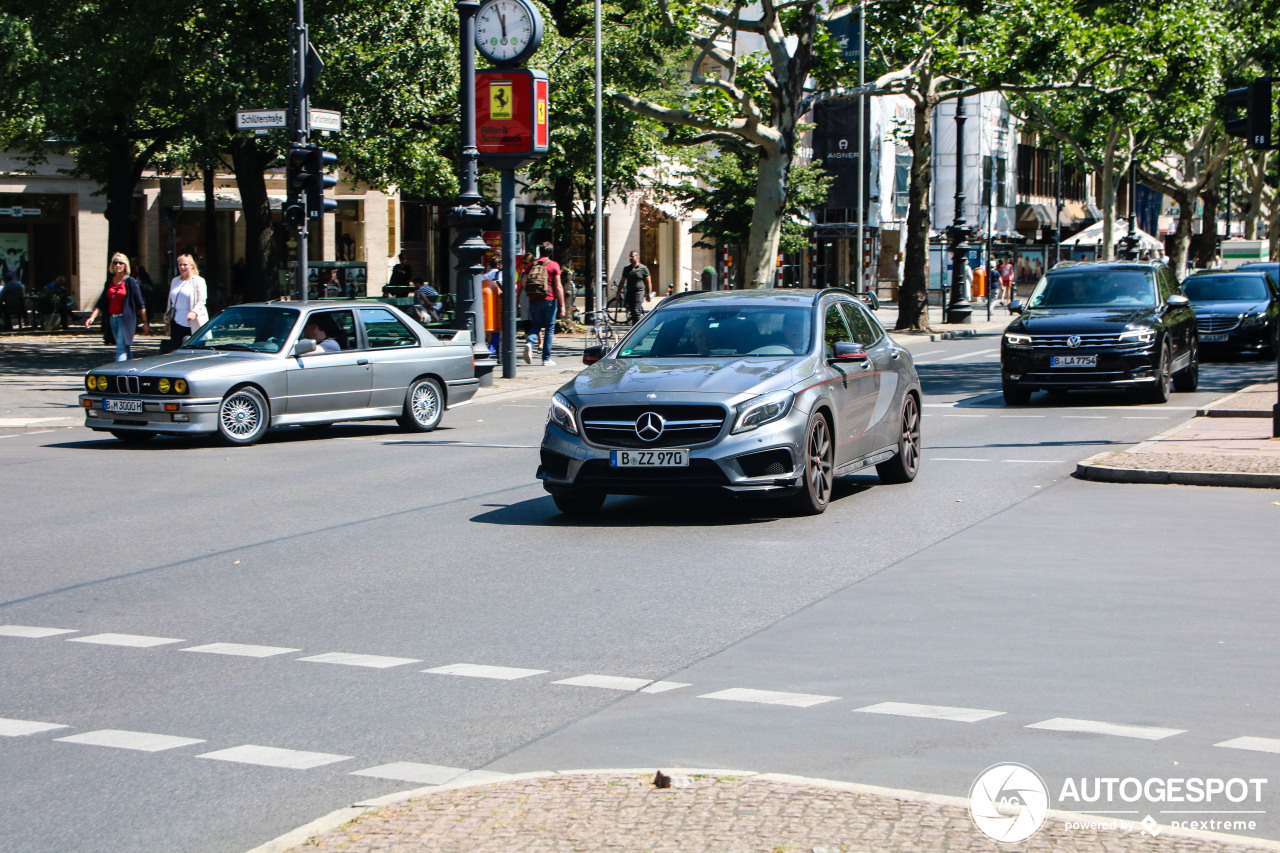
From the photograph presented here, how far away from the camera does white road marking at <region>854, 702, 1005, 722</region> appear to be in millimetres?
5887

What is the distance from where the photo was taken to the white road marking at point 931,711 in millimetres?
5887

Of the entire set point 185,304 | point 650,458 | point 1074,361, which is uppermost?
point 185,304

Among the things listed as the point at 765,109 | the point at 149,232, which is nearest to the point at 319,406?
the point at 765,109

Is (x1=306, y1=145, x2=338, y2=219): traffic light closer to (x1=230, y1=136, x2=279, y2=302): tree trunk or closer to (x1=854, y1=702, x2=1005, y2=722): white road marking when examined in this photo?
(x1=230, y1=136, x2=279, y2=302): tree trunk

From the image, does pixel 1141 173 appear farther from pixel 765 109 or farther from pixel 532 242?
pixel 765 109

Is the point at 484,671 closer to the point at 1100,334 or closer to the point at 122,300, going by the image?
the point at 1100,334

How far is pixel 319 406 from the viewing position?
16.9m

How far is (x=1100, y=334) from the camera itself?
1969 cm

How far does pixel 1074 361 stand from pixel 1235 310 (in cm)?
961

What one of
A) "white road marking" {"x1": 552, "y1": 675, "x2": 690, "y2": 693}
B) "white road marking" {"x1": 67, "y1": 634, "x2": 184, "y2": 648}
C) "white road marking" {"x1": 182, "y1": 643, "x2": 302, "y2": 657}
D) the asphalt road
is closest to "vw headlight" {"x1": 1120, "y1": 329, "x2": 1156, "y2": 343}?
the asphalt road

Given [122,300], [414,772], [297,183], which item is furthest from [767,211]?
Result: [414,772]

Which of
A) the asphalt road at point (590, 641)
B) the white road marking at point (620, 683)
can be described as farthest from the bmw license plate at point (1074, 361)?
the white road marking at point (620, 683)

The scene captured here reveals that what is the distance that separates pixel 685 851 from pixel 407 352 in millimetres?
14044

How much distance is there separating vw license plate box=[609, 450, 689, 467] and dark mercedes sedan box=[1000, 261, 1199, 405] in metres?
10.1
